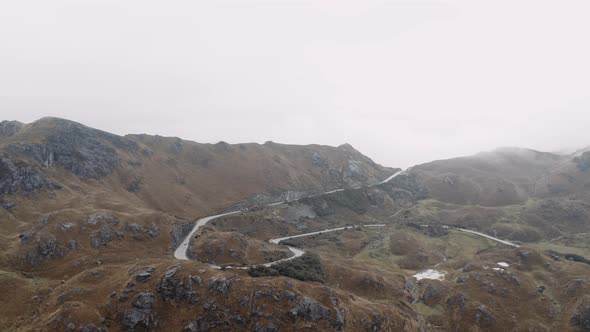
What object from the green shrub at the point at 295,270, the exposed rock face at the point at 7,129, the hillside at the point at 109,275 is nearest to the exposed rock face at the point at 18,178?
the hillside at the point at 109,275

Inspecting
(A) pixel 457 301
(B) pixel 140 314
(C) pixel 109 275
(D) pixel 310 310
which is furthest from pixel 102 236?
(A) pixel 457 301

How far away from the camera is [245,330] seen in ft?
252

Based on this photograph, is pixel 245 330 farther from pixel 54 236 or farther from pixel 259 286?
pixel 54 236

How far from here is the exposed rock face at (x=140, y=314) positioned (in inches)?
3034

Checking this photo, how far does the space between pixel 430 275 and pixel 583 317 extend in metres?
48.4

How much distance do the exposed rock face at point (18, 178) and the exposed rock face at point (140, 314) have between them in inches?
3430

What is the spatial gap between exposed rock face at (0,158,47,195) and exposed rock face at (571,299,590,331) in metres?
185

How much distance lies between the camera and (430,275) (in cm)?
13888

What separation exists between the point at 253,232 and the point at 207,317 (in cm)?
9532

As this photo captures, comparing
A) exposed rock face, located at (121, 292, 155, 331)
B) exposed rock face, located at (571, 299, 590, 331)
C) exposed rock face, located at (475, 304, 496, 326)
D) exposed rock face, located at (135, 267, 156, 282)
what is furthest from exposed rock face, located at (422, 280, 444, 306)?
exposed rock face, located at (135, 267, 156, 282)

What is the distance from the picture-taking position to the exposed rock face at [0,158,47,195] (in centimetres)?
13162

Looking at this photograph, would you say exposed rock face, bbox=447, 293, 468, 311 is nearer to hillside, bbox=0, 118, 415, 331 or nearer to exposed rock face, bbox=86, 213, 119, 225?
hillside, bbox=0, 118, 415, 331

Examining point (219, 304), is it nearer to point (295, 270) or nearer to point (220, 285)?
point (220, 285)

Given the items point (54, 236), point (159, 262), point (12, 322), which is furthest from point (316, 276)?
point (54, 236)
